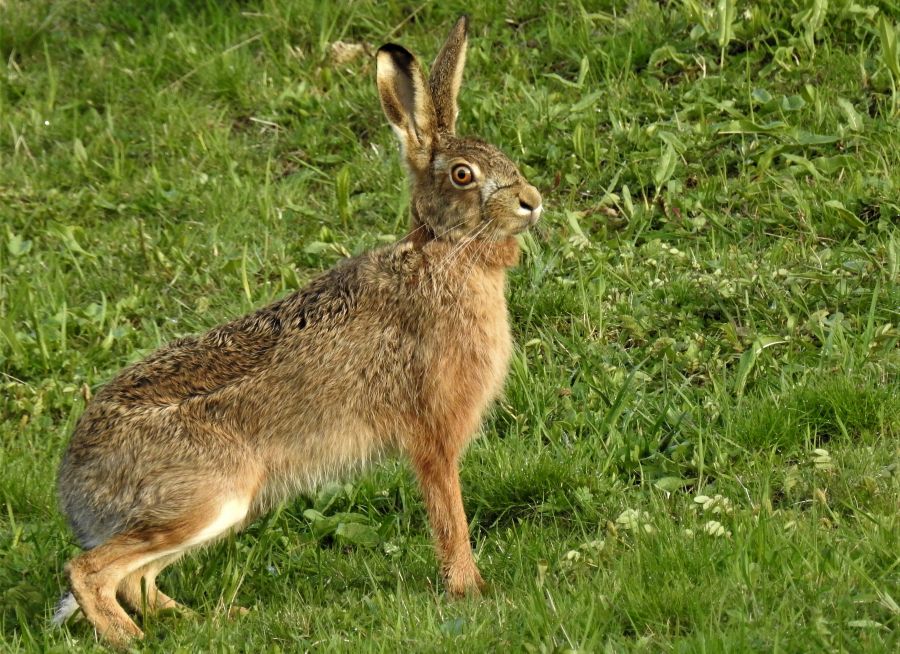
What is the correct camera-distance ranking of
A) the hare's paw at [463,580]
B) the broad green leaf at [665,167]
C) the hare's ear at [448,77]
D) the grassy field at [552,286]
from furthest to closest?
1. the broad green leaf at [665,167]
2. the hare's ear at [448,77]
3. the hare's paw at [463,580]
4. the grassy field at [552,286]

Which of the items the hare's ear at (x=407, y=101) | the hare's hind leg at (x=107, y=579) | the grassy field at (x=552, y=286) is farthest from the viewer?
the hare's ear at (x=407, y=101)

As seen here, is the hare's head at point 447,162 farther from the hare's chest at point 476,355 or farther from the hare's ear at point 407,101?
the hare's chest at point 476,355

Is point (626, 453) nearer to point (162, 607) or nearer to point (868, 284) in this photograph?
point (868, 284)

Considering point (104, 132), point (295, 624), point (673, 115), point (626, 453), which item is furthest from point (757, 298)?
point (104, 132)

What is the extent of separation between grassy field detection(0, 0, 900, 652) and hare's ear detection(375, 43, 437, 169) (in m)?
1.25

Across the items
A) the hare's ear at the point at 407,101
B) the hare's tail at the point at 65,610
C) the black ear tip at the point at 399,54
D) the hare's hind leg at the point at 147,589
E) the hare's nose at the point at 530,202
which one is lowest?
the hare's hind leg at the point at 147,589

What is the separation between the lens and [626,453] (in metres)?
5.66

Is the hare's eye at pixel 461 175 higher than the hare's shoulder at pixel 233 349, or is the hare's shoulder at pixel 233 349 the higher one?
the hare's eye at pixel 461 175

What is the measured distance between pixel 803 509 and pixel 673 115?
127 inches

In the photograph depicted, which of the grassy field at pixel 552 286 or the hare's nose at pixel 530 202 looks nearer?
the grassy field at pixel 552 286

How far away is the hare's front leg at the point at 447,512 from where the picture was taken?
5.16 m

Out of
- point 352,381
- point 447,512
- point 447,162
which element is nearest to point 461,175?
point 447,162

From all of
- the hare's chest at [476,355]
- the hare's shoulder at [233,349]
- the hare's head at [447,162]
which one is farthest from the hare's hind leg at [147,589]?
the hare's head at [447,162]

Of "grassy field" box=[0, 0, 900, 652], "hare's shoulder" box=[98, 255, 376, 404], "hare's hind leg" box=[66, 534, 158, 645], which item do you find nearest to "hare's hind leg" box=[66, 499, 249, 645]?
"hare's hind leg" box=[66, 534, 158, 645]
